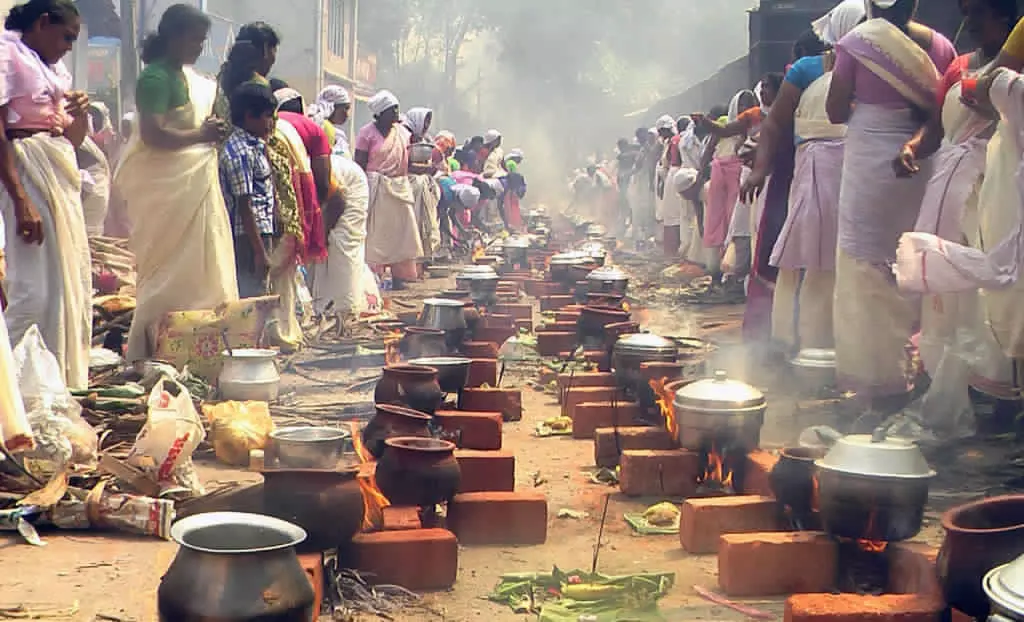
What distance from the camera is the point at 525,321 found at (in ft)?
30.7

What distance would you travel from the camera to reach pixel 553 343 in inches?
324

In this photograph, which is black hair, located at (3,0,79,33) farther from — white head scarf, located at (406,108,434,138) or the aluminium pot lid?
white head scarf, located at (406,108,434,138)

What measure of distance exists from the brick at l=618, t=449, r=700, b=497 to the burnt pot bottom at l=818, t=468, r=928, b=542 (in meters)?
1.26

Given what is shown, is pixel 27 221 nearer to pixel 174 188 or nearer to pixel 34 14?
pixel 34 14

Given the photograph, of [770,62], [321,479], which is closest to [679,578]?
[321,479]

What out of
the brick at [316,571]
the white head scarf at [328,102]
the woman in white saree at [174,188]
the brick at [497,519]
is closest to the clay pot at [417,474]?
the brick at [497,519]

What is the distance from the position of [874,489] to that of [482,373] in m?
3.46

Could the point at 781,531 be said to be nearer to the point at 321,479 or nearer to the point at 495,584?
the point at 495,584

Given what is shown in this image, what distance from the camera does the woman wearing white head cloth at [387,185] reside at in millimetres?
12211

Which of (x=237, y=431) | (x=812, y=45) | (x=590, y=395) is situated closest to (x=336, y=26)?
(x=812, y=45)

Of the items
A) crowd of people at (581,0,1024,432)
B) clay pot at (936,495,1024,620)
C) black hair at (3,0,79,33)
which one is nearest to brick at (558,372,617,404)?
crowd of people at (581,0,1024,432)

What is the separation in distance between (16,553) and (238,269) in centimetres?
373

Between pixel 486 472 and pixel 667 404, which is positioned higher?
pixel 667 404

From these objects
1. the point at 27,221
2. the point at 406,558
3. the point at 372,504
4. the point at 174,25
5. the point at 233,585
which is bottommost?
the point at 406,558
